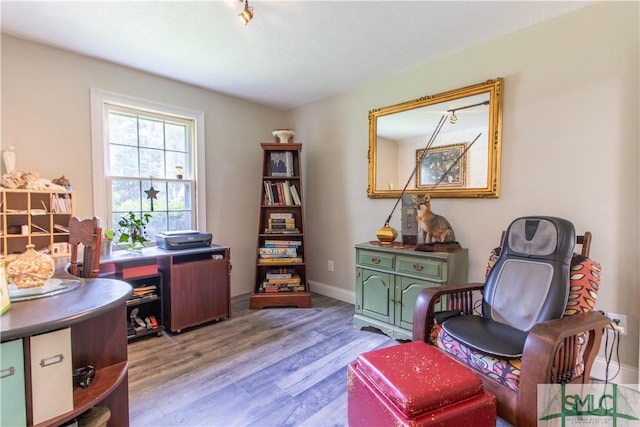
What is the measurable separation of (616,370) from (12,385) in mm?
2963

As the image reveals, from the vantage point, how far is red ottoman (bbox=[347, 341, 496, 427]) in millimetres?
1081

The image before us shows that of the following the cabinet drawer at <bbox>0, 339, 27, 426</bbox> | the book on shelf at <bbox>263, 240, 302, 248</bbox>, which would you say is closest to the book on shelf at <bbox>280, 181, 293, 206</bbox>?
the book on shelf at <bbox>263, 240, 302, 248</bbox>

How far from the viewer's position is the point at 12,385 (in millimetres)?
911

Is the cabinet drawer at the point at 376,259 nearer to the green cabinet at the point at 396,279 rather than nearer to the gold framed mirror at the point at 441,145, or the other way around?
the green cabinet at the point at 396,279

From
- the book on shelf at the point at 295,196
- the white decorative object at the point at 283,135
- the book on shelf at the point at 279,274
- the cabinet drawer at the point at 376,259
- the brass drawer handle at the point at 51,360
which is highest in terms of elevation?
the white decorative object at the point at 283,135

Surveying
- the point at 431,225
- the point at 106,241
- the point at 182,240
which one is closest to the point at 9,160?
the point at 106,241

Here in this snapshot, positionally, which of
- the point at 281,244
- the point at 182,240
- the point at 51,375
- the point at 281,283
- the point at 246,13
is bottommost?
the point at 281,283

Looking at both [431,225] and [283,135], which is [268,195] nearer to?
[283,135]

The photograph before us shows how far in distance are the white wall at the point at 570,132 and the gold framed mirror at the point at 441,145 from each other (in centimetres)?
8

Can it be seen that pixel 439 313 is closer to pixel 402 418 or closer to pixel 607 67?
pixel 402 418

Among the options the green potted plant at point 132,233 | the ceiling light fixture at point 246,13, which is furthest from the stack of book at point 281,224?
the ceiling light fixture at point 246,13

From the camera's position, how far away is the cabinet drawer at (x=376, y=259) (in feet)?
8.10

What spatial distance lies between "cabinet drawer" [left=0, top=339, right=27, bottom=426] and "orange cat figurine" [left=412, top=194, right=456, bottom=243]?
235 centimetres

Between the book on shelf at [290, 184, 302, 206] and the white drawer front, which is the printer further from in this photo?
the white drawer front
